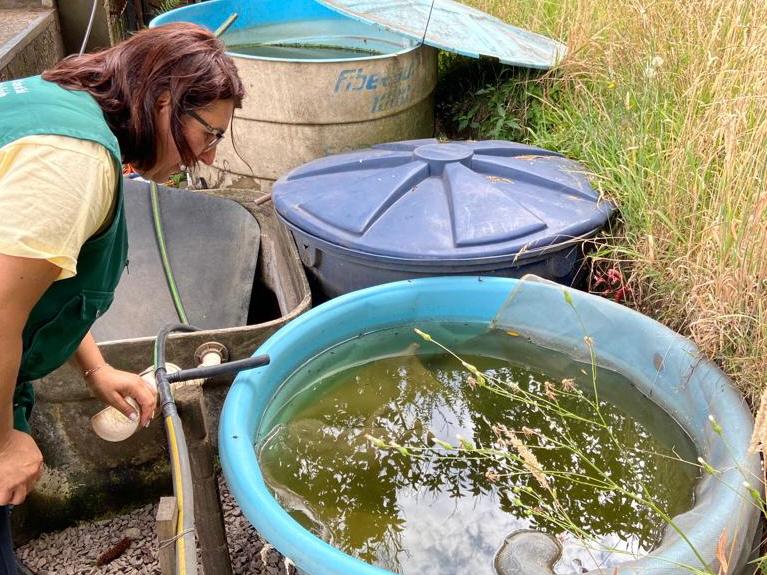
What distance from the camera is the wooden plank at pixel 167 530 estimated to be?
1229mm

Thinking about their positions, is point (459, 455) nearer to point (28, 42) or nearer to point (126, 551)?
point (126, 551)

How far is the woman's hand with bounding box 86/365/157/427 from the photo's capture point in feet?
5.25

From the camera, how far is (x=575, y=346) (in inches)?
82.4

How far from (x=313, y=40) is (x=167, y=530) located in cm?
390

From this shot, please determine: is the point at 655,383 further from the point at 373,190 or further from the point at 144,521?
the point at 144,521

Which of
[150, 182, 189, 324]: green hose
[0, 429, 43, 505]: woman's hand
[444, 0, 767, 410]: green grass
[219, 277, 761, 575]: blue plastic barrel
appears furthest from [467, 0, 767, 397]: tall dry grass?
[150, 182, 189, 324]: green hose

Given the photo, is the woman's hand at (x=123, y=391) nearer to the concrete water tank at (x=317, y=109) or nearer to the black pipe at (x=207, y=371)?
the black pipe at (x=207, y=371)

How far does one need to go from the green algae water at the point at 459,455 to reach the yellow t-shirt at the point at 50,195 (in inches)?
31.5

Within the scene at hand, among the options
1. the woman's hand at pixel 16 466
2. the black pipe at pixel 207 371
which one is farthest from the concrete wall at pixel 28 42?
the woman's hand at pixel 16 466

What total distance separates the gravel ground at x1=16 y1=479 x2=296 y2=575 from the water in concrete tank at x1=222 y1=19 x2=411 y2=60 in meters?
2.98

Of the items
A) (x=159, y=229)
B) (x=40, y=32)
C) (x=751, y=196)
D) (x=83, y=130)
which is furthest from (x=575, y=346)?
(x=40, y=32)

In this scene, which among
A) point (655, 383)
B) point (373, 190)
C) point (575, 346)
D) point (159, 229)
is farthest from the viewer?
point (159, 229)

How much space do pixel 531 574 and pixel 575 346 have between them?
821mm

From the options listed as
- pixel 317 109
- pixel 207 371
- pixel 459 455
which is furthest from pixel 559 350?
pixel 317 109
